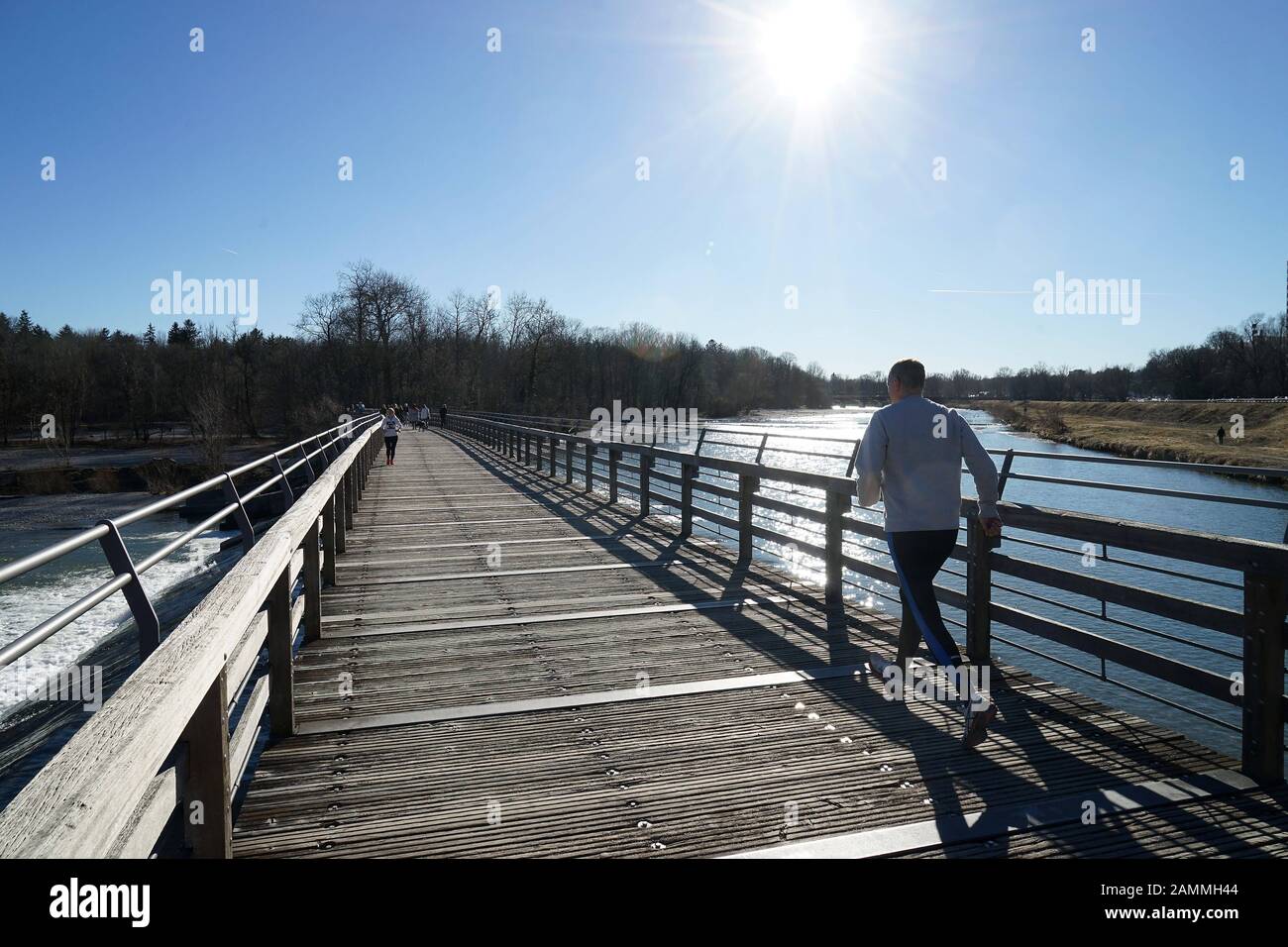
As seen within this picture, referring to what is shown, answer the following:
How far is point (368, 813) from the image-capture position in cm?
347

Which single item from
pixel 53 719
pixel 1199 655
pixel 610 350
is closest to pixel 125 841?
pixel 53 719

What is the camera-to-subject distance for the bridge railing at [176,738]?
1.56 meters

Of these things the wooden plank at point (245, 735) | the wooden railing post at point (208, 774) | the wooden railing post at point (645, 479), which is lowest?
the wooden plank at point (245, 735)

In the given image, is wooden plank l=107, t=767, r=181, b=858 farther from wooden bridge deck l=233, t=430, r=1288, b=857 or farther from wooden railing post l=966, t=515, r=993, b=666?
wooden railing post l=966, t=515, r=993, b=666

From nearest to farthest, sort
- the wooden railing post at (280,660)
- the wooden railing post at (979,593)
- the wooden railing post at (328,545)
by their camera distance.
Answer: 1. the wooden railing post at (280,660)
2. the wooden railing post at (979,593)
3. the wooden railing post at (328,545)

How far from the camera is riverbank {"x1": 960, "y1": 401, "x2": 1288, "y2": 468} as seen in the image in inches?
1275

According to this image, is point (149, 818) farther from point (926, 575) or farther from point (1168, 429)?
point (1168, 429)

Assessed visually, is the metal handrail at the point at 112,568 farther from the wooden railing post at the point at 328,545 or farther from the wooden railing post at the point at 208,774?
the wooden railing post at the point at 328,545

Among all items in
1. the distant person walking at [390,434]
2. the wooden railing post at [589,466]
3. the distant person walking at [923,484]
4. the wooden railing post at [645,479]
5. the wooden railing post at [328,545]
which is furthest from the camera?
the distant person walking at [390,434]

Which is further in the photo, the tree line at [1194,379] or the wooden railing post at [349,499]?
the tree line at [1194,379]

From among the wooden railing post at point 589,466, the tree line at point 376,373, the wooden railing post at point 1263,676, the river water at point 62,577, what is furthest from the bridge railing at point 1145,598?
the tree line at point 376,373
